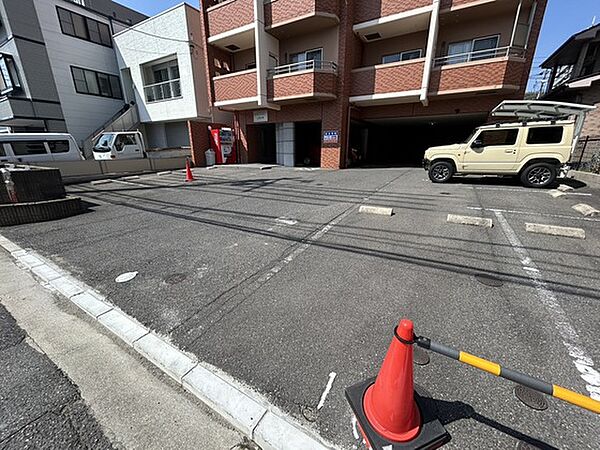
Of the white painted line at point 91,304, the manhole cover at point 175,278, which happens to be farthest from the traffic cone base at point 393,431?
the white painted line at point 91,304

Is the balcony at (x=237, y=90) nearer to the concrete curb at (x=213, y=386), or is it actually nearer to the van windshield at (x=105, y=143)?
the van windshield at (x=105, y=143)

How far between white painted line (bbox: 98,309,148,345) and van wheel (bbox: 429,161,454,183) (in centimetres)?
937

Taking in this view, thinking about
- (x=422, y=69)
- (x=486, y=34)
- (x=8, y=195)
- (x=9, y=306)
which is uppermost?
(x=486, y=34)

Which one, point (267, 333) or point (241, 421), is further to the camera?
point (267, 333)

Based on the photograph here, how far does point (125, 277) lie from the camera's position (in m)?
3.20

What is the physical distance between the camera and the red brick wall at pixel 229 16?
456 inches

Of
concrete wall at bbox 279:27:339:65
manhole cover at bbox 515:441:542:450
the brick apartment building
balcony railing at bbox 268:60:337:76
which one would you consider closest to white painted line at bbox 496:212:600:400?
manhole cover at bbox 515:441:542:450

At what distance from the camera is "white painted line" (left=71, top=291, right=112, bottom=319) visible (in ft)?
8.35

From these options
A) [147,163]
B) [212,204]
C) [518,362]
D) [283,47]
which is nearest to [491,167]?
[518,362]

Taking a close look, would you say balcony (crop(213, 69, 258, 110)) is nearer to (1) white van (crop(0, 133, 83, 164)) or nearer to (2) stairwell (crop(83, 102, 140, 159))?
(1) white van (crop(0, 133, 83, 164))

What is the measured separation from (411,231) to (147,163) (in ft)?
45.3

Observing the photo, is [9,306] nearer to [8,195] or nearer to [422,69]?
[8,195]

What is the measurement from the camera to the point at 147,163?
43.5 ft

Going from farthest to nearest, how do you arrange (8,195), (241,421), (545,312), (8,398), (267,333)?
(8,195), (545,312), (267,333), (8,398), (241,421)
